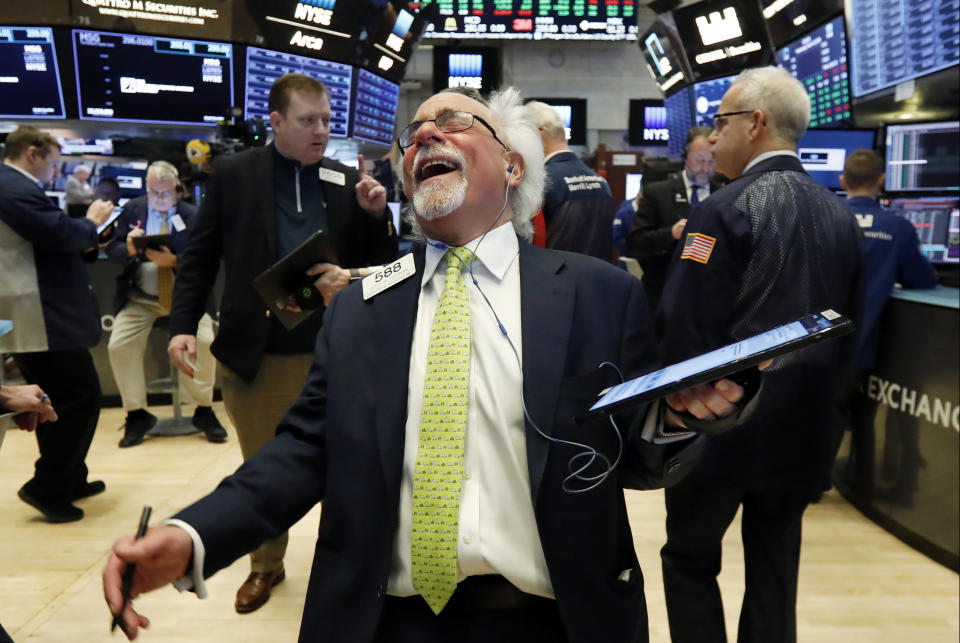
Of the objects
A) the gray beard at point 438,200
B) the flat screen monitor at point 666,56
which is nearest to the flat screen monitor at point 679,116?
the flat screen monitor at point 666,56

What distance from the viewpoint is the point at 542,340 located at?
4.62ft

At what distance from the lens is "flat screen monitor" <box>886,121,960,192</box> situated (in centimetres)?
483

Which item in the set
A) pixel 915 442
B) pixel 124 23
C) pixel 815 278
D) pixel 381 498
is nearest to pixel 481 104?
pixel 381 498

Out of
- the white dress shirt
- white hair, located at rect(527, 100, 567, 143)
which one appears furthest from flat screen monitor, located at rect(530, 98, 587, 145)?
the white dress shirt

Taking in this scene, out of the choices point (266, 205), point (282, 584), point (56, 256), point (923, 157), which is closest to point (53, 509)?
point (56, 256)

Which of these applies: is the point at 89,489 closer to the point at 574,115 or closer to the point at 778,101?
the point at 778,101

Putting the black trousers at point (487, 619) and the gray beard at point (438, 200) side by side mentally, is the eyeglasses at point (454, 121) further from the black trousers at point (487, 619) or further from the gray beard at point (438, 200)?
the black trousers at point (487, 619)

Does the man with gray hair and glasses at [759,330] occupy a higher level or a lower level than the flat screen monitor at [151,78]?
lower

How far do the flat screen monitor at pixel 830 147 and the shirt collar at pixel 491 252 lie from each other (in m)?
4.79

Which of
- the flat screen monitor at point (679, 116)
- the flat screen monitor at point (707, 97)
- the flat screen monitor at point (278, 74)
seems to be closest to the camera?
the flat screen monitor at point (278, 74)

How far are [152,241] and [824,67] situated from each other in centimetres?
466

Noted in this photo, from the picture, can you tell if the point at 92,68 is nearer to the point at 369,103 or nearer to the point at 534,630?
the point at 369,103

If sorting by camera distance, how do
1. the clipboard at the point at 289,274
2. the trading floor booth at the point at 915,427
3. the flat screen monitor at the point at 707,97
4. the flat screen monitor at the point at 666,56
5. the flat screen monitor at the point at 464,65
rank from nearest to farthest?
1. the clipboard at the point at 289,274
2. the trading floor booth at the point at 915,427
3. the flat screen monitor at the point at 707,97
4. the flat screen monitor at the point at 666,56
5. the flat screen monitor at the point at 464,65

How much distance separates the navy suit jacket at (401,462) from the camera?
52.4 inches
